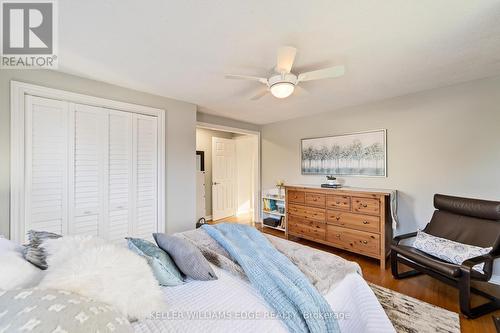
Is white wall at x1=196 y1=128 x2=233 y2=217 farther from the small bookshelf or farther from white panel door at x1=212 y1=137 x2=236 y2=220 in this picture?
the small bookshelf

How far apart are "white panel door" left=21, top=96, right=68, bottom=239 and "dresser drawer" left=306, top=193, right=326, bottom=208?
10.6 ft

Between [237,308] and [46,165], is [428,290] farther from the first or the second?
[46,165]

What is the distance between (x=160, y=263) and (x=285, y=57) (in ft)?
5.60

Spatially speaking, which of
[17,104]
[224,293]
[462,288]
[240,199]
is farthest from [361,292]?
[240,199]

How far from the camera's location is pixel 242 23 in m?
1.52

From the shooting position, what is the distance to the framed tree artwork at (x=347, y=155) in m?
3.29

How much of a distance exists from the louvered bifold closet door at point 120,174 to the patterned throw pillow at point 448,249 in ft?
11.5

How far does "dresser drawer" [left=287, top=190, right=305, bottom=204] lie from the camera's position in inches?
144

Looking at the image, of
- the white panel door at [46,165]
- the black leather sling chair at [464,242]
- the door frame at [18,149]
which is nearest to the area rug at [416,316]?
the black leather sling chair at [464,242]

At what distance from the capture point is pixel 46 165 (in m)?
2.22

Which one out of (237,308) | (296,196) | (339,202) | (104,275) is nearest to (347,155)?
(339,202)

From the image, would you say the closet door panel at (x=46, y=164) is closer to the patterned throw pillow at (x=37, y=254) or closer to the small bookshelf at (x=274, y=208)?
the patterned throw pillow at (x=37, y=254)

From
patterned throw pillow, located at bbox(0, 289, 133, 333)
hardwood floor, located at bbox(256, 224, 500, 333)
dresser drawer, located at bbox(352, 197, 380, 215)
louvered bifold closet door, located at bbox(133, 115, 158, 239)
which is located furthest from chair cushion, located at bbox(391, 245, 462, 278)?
louvered bifold closet door, located at bbox(133, 115, 158, 239)

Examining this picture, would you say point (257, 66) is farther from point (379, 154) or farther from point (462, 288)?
point (462, 288)
